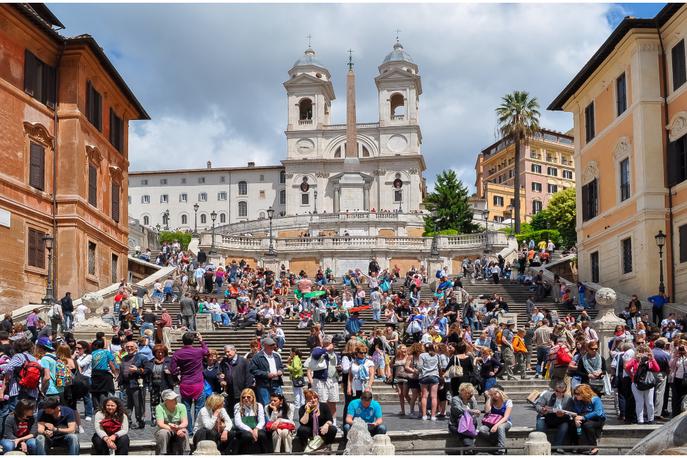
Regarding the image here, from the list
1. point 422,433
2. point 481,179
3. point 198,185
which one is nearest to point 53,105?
point 422,433

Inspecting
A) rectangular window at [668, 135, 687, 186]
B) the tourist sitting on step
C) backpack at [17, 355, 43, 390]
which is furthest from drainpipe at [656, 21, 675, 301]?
backpack at [17, 355, 43, 390]

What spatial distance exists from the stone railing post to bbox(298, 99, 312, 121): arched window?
9857cm

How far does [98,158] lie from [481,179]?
100013mm

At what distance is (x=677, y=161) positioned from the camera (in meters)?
30.2

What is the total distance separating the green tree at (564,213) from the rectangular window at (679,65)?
151ft

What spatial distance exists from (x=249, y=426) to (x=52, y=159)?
2143 centimetres

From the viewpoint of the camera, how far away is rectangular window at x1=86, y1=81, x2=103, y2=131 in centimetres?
3434

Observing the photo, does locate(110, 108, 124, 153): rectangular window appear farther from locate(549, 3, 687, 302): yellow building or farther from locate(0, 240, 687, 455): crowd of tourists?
locate(549, 3, 687, 302): yellow building

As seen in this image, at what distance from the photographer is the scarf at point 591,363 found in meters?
17.2

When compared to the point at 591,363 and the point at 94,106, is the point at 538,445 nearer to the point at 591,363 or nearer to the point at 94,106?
the point at 591,363

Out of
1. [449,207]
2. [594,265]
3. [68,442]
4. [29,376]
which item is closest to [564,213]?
[449,207]

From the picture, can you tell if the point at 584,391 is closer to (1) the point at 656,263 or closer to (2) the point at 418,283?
(1) the point at 656,263

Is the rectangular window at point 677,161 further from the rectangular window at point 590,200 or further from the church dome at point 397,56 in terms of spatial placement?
the church dome at point 397,56

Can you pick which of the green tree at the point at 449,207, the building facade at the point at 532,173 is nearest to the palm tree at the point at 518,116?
the green tree at the point at 449,207
